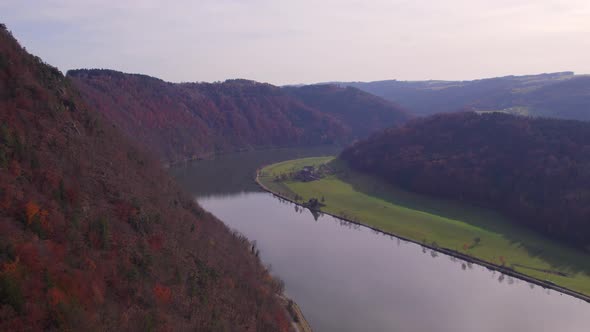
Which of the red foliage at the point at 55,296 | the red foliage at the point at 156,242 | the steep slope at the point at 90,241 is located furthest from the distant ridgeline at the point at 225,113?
the red foliage at the point at 55,296

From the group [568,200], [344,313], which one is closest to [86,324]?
[344,313]

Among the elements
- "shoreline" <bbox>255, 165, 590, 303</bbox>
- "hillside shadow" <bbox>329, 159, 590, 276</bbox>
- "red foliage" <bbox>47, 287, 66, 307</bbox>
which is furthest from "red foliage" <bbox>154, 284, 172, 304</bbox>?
"hillside shadow" <bbox>329, 159, 590, 276</bbox>

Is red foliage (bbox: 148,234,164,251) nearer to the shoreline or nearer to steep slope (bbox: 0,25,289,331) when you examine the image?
steep slope (bbox: 0,25,289,331)

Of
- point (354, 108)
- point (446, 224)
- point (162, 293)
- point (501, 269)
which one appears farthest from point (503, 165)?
point (354, 108)

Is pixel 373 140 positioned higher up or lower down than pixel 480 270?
higher up

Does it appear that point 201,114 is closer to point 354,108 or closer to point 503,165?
point 354,108

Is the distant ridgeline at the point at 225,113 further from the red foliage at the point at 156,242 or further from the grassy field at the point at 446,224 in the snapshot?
the red foliage at the point at 156,242

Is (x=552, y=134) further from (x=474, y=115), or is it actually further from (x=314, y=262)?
(x=314, y=262)
